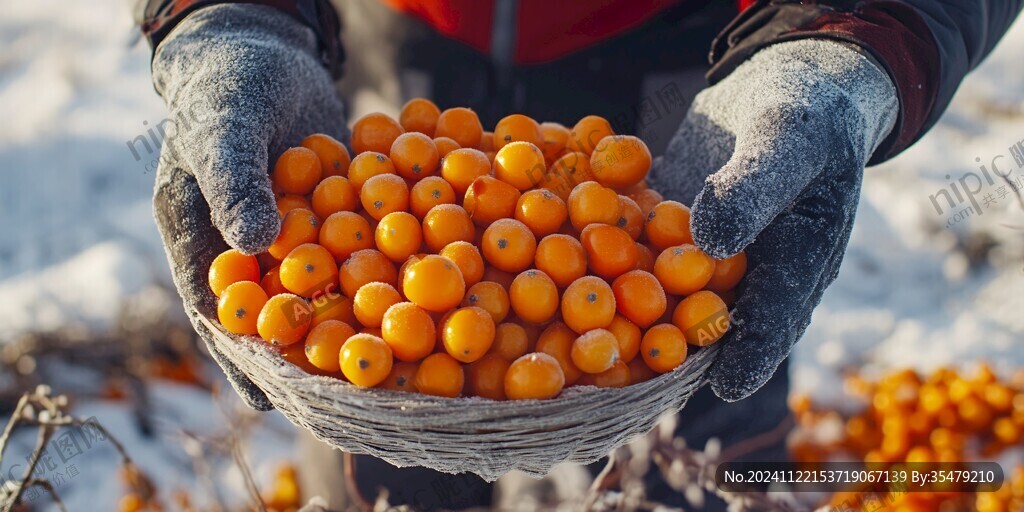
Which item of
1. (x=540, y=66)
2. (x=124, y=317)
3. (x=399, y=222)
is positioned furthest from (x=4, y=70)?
(x=399, y=222)

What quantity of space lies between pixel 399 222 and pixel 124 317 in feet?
8.64

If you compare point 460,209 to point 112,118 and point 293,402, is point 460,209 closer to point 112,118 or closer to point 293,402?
point 293,402

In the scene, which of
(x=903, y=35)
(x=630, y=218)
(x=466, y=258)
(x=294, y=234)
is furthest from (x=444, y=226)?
(x=903, y=35)

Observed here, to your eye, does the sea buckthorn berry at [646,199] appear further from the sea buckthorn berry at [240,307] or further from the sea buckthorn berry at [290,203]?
the sea buckthorn berry at [240,307]

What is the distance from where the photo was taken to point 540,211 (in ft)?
5.37

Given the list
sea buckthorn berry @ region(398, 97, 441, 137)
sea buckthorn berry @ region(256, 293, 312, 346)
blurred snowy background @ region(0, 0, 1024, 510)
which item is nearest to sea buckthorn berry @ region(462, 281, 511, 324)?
sea buckthorn berry @ region(256, 293, 312, 346)

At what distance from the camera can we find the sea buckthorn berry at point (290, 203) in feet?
5.55

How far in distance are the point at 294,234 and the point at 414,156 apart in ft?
1.08

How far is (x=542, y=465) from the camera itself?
1.54m

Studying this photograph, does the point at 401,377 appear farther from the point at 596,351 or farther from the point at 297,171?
the point at 297,171

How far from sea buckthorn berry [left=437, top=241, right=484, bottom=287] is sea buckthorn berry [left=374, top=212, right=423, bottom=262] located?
0.22ft

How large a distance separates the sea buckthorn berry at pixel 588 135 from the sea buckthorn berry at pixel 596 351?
604 mm

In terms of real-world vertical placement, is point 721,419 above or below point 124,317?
above

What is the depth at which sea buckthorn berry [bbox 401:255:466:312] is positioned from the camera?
1.45 metres
